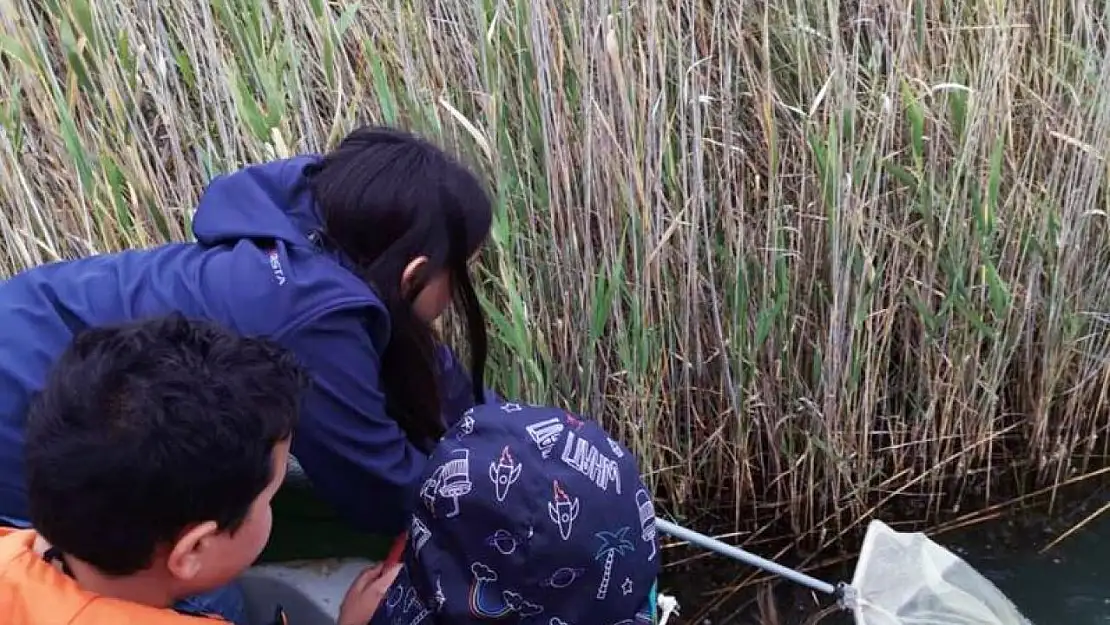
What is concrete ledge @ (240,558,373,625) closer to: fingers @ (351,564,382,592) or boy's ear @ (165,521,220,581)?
fingers @ (351,564,382,592)

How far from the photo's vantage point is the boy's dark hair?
2.59ft

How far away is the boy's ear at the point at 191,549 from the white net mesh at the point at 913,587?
90 cm

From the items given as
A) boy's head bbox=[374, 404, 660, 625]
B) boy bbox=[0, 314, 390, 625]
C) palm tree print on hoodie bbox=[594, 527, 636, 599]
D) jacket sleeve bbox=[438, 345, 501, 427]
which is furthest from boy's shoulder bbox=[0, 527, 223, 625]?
jacket sleeve bbox=[438, 345, 501, 427]

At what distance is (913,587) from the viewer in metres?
1.45

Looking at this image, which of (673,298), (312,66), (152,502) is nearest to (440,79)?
(312,66)

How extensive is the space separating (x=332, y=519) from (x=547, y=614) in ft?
1.41

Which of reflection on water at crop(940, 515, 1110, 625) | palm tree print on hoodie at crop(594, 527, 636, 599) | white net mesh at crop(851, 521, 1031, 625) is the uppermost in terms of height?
palm tree print on hoodie at crop(594, 527, 636, 599)

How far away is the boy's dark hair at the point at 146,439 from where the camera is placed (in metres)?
0.79

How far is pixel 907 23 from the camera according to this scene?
1784mm

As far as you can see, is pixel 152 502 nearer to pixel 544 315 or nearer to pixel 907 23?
pixel 544 315

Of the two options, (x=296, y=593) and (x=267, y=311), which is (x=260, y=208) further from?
(x=296, y=593)

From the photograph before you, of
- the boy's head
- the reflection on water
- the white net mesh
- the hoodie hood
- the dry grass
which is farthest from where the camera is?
the reflection on water

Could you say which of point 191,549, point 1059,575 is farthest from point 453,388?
point 1059,575

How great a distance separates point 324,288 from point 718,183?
0.94m
